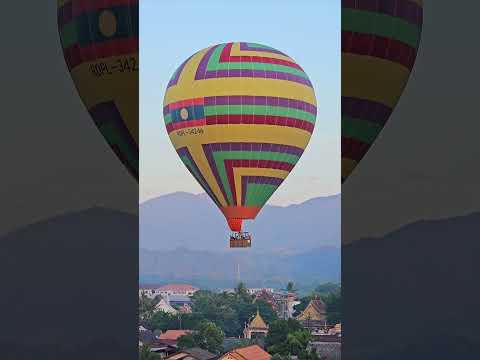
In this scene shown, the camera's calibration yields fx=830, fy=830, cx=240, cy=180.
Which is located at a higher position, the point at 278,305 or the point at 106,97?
the point at 106,97

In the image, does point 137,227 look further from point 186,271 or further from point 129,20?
point 186,271

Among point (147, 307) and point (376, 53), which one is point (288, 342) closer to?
point (147, 307)

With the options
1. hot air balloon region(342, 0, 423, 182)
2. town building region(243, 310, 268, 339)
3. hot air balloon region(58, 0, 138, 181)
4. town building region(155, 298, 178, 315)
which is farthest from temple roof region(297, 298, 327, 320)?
hot air balloon region(58, 0, 138, 181)

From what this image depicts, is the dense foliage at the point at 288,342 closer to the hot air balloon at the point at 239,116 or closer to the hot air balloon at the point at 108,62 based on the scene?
the hot air balloon at the point at 239,116

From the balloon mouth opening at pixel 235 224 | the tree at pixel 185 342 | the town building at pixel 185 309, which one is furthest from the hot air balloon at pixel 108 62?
the town building at pixel 185 309

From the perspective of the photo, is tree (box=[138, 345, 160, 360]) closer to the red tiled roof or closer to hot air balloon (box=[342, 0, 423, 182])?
the red tiled roof

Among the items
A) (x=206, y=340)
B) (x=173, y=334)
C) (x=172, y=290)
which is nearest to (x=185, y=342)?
(x=206, y=340)

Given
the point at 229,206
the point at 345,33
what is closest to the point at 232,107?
the point at 229,206
